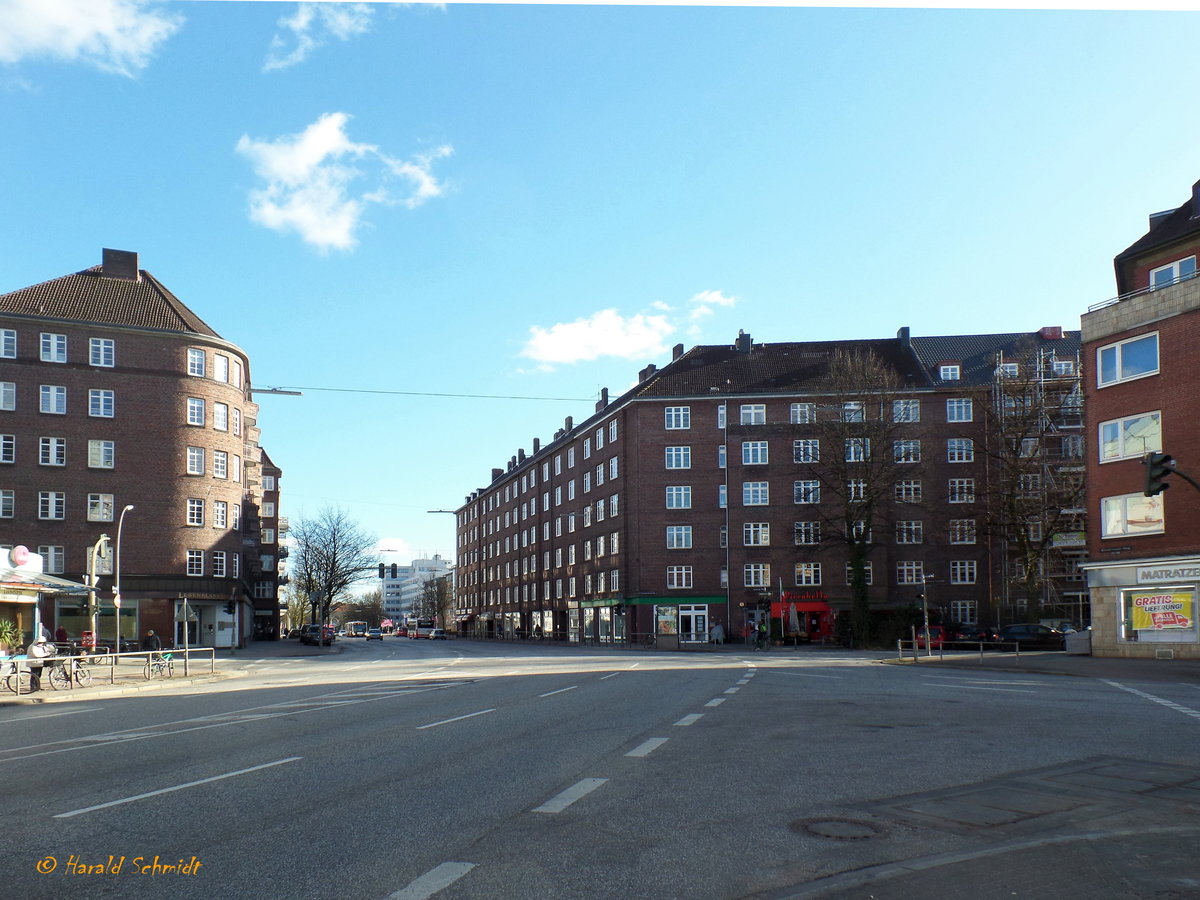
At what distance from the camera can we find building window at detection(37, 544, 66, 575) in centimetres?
5841

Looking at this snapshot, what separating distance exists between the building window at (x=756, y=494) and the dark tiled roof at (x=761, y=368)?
6305 mm

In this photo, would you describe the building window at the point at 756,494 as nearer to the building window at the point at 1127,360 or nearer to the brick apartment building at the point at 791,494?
the brick apartment building at the point at 791,494

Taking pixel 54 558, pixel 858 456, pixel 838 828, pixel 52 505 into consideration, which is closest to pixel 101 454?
pixel 52 505

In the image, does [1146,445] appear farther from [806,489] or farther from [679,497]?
[679,497]

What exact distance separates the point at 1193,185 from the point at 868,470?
20732mm

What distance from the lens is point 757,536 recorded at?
69.2 metres

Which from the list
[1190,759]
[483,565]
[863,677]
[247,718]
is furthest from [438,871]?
[483,565]

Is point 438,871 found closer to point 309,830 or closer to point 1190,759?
point 309,830

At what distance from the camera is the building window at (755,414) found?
70.8 meters

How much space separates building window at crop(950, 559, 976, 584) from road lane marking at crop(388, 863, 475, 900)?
217 ft

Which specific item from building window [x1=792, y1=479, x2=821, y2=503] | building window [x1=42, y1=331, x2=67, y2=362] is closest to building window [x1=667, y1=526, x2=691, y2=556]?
building window [x1=792, y1=479, x2=821, y2=503]

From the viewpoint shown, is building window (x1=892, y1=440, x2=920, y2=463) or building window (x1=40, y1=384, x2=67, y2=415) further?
building window (x1=892, y1=440, x2=920, y2=463)

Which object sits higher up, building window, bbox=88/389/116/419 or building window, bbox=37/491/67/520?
building window, bbox=88/389/116/419

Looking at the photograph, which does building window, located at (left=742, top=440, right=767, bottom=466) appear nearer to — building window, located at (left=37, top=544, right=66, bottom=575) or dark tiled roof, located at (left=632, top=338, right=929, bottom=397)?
dark tiled roof, located at (left=632, top=338, right=929, bottom=397)
